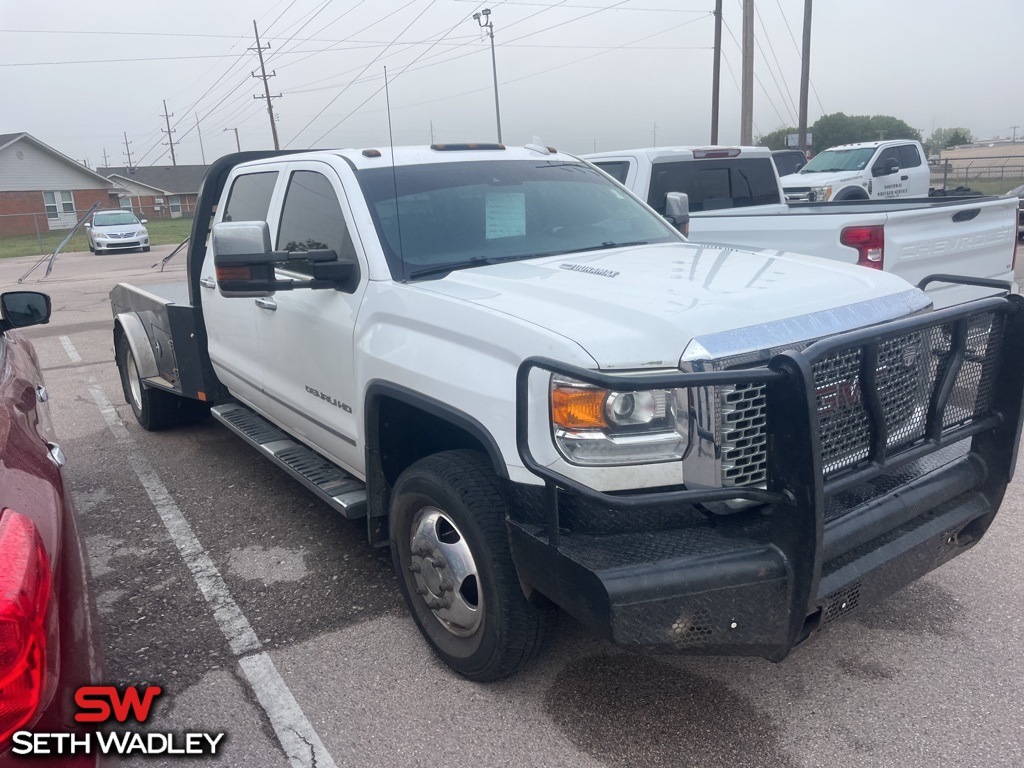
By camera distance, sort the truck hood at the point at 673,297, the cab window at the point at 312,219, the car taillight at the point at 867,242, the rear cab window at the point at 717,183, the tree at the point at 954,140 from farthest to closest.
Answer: the tree at the point at 954,140 → the rear cab window at the point at 717,183 → the car taillight at the point at 867,242 → the cab window at the point at 312,219 → the truck hood at the point at 673,297

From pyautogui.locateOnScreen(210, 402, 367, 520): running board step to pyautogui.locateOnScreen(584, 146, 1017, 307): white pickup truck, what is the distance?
2.52 meters

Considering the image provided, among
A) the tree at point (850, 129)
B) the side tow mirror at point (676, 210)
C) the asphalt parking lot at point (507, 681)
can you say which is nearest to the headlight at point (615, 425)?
the asphalt parking lot at point (507, 681)

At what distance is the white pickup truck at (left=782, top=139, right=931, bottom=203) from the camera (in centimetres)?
1547

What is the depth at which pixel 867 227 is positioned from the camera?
564 cm

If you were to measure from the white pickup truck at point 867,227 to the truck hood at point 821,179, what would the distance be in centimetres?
841

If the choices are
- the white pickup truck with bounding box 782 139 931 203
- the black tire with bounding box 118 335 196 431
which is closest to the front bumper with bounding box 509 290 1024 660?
the black tire with bounding box 118 335 196 431

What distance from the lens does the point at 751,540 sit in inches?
101

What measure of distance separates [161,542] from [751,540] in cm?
347

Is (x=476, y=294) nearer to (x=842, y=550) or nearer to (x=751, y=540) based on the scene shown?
(x=751, y=540)

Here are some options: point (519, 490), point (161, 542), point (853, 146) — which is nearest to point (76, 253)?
point (853, 146)

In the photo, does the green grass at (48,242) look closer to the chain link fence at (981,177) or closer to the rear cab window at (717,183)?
the rear cab window at (717,183)

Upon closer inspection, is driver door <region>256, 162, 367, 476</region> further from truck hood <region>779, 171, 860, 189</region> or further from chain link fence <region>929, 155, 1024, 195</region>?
chain link fence <region>929, 155, 1024, 195</region>

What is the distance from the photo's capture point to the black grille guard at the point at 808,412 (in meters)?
2.39

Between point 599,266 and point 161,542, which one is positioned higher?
point 599,266
